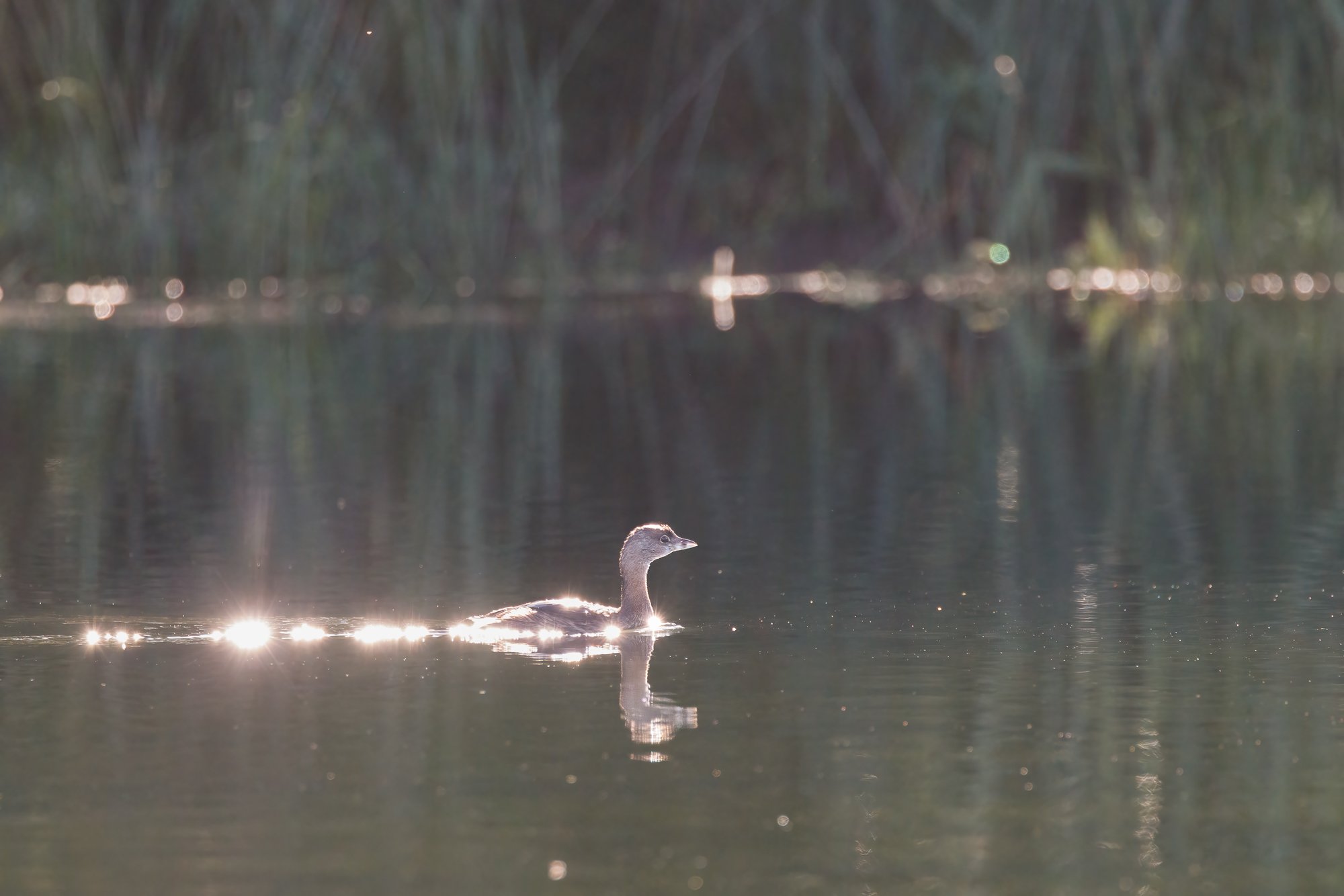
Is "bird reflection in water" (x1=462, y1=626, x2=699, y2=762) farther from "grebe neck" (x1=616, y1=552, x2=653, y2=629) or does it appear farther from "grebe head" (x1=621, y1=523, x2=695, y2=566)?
"grebe head" (x1=621, y1=523, x2=695, y2=566)

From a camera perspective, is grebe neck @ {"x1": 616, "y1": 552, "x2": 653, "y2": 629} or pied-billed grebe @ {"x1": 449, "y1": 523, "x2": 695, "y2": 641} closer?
pied-billed grebe @ {"x1": 449, "y1": 523, "x2": 695, "y2": 641}

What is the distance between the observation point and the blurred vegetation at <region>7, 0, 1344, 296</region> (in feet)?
80.8

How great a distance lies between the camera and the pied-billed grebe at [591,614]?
990cm

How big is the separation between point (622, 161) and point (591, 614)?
1976 cm

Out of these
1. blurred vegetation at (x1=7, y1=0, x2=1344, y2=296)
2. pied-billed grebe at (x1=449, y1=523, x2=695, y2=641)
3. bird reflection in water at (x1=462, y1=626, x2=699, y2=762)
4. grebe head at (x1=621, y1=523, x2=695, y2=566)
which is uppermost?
blurred vegetation at (x1=7, y1=0, x2=1344, y2=296)

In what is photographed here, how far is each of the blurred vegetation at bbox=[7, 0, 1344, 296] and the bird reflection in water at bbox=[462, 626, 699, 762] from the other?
14767 millimetres

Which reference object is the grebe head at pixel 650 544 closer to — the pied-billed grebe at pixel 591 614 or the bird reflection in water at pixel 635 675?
the pied-billed grebe at pixel 591 614

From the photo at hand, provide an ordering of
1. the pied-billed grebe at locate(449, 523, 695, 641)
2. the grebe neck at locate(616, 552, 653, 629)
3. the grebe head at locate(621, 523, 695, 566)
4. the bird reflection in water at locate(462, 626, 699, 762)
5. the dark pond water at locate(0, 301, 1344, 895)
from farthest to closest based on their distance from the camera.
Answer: the grebe head at locate(621, 523, 695, 566)
the grebe neck at locate(616, 552, 653, 629)
the pied-billed grebe at locate(449, 523, 695, 641)
the bird reflection in water at locate(462, 626, 699, 762)
the dark pond water at locate(0, 301, 1344, 895)

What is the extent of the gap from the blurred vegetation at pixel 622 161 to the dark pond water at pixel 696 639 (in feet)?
→ 16.7

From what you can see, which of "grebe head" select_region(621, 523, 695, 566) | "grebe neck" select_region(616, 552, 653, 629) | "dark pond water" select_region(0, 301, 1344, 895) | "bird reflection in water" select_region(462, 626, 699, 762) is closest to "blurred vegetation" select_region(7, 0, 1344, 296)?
"dark pond water" select_region(0, 301, 1344, 895)

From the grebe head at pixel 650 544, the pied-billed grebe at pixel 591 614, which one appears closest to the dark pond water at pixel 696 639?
the pied-billed grebe at pixel 591 614

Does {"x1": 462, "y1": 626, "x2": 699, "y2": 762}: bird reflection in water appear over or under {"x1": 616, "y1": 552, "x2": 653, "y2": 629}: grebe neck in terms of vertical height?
under

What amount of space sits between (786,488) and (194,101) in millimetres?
16101

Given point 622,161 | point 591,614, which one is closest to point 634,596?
point 591,614
